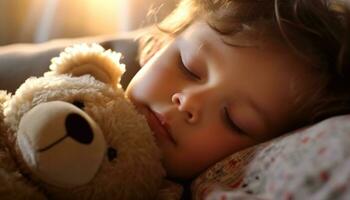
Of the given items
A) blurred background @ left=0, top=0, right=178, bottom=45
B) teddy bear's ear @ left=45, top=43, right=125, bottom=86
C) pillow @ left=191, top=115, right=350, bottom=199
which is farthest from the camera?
blurred background @ left=0, top=0, right=178, bottom=45

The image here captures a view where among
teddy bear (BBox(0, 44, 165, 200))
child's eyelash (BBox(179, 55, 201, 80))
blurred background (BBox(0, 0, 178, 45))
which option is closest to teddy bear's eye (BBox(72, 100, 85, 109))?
teddy bear (BBox(0, 44, 165, 200))

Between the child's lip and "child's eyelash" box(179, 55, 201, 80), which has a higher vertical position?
"child's eyelash" box(179, 55, 201, 80)

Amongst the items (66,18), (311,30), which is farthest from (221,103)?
(66,18)

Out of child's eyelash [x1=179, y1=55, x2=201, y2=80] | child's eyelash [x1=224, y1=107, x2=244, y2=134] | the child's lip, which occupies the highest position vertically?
child's eyelash [x1=179, y1=55, x2=201, y2=80]

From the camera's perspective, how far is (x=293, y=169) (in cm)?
63

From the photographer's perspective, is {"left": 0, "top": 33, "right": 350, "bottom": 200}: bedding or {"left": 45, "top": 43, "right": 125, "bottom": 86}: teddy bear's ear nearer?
{"left": 0, "top": 33, "right": 350, "bottom": 200}: bedding

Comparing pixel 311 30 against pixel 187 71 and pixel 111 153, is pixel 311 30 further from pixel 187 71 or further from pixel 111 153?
pixel 111 153

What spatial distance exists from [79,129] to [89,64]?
0.20 m

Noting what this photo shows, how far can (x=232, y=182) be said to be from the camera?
71cm

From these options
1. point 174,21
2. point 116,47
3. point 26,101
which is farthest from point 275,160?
point 116,47

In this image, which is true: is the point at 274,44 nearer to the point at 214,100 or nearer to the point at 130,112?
the point at 214,100

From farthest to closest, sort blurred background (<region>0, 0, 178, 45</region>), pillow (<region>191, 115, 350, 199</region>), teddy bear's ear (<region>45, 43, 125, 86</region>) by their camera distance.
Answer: blurred background (<region>0, 0, 178, 45</region>)
teddy bear's ear (<region>45, 43, 125, 86</region>)
pillow (<region>191, 115, 350, 199</region>)

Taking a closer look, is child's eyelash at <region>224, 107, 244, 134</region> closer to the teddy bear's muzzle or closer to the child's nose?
the child's nose

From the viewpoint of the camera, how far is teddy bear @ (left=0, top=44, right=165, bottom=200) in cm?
62
